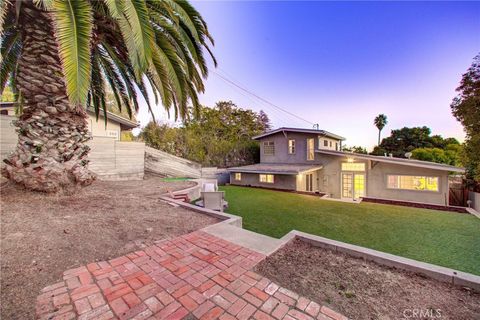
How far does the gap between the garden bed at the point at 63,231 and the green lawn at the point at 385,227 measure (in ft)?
9.36

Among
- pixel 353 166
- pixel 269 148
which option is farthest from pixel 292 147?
pixel 353 166

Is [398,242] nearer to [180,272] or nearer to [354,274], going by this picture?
[354,274]

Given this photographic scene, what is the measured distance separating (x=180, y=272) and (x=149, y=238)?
1356mm

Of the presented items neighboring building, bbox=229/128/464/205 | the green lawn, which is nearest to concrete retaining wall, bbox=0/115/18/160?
the green lawn

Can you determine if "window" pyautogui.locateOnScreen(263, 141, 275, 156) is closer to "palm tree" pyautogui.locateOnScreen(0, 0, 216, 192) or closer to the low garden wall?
"palm tree" pyautogui.locateOnScreen(0, 0, 216, 192)

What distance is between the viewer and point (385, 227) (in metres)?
6.27

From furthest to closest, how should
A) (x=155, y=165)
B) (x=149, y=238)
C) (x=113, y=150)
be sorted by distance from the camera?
(x=155, y=165), (x=113, y=150), (x=149, y=238)

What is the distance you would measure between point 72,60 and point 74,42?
0.37 m

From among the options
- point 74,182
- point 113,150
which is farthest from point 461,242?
point 113,150

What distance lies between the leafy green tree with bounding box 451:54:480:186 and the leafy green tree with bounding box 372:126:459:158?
84.1 feet

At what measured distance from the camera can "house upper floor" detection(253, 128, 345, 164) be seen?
15.5 m

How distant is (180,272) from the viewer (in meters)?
2.53

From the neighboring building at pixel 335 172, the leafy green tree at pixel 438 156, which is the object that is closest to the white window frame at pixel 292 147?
the neighboring building at pixel 335 172

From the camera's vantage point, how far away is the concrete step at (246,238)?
10.7ft
